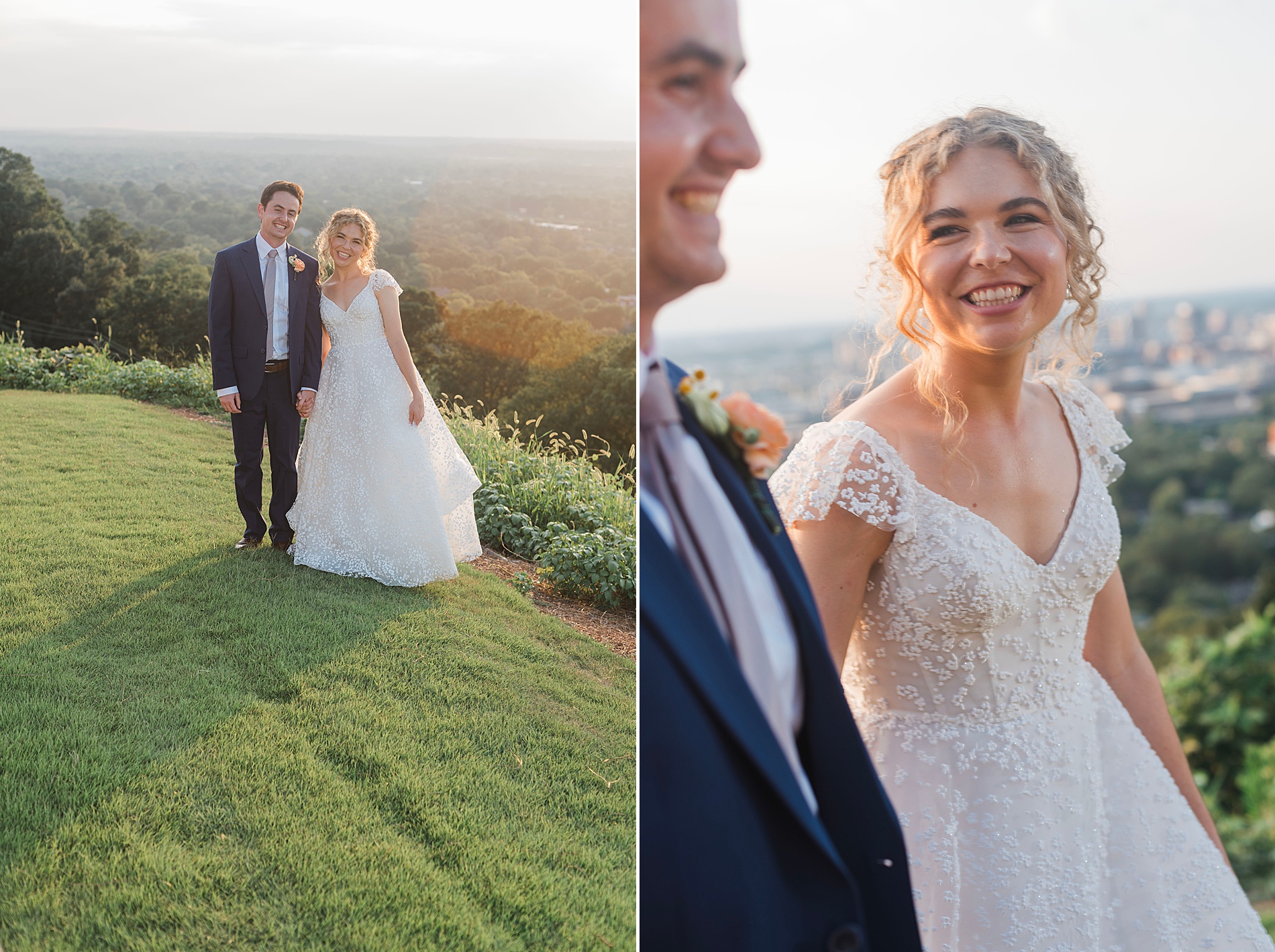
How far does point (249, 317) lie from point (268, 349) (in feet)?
0.29

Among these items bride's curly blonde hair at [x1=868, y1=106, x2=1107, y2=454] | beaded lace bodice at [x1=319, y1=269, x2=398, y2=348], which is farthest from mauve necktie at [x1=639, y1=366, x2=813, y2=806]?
beaded lace bodice at [x1=319, y1=269, x2=398, y2=348]

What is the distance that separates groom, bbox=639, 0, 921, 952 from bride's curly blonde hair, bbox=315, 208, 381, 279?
114 cm

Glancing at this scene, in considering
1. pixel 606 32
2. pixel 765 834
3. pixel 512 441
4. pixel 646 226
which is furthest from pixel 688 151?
pixel 512 441

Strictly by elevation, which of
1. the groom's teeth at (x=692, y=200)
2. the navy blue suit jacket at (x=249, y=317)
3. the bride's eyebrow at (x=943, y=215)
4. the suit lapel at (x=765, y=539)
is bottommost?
the suit lapel at (x=765, y=539)

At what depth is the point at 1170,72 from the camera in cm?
199

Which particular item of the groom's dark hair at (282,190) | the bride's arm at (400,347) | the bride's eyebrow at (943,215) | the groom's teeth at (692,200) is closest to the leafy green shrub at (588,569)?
the bride's arm at (400,347)

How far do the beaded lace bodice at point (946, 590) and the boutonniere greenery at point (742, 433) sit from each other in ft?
1.25

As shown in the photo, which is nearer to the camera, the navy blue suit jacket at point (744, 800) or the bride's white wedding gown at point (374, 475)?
the navy blue suit jacket at point (744, 800)

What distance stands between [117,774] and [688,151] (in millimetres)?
1570

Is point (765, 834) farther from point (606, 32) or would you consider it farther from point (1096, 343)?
point (606, 32)

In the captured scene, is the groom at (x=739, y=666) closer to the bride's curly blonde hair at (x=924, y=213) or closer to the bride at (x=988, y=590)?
the bride at (x=988, y=590)

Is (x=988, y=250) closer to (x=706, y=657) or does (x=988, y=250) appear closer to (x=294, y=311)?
(x=706, y=657)

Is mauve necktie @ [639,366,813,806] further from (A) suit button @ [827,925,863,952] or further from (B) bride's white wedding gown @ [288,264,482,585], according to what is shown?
(B) bride's white wedding gown @ [288,264,482,585]

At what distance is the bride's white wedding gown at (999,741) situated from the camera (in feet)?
4.80
